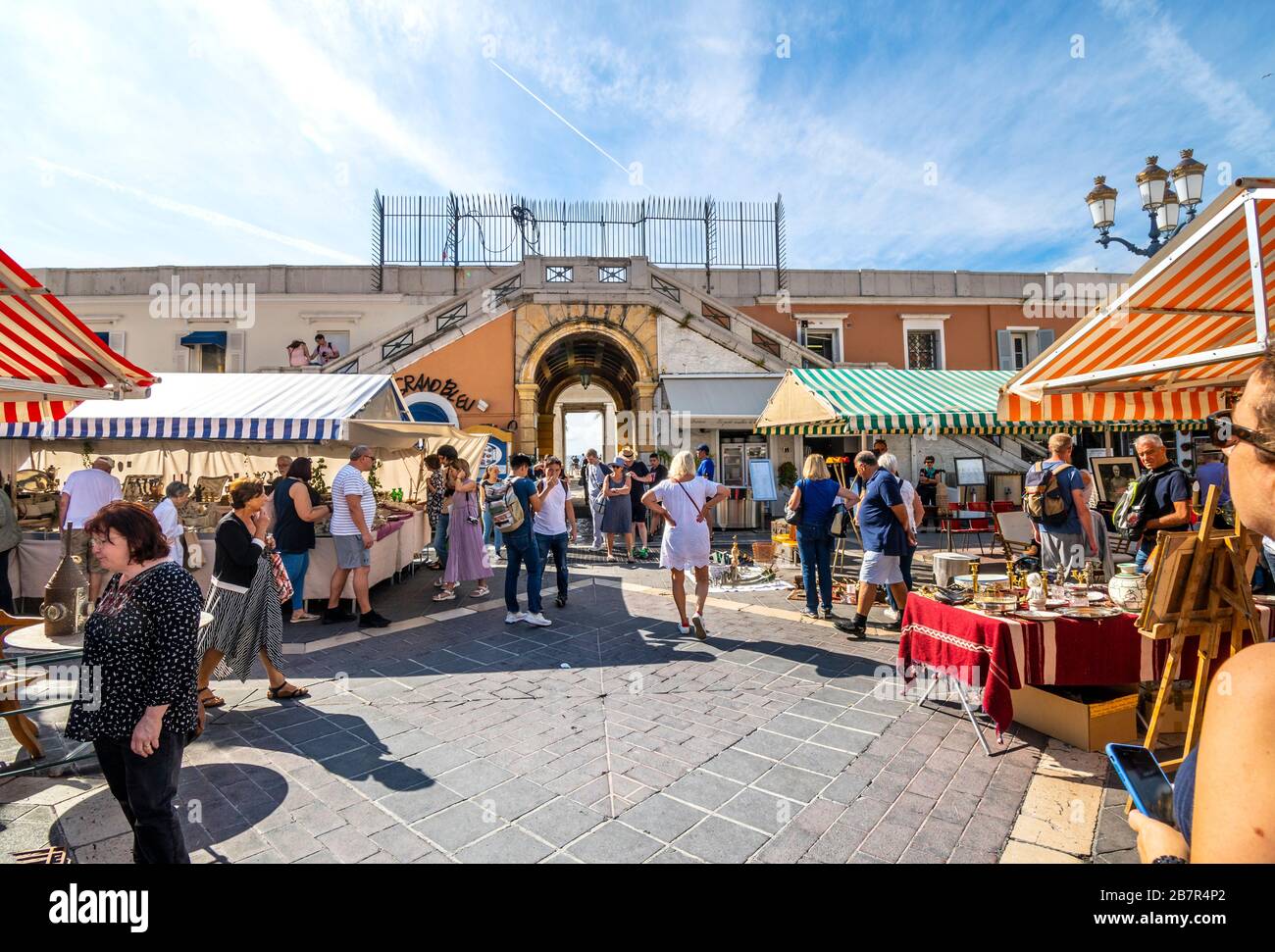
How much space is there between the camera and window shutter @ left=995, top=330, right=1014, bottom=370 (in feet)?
69.5

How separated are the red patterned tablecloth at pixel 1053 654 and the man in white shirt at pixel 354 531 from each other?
593 centimetres

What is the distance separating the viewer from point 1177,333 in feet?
16.1

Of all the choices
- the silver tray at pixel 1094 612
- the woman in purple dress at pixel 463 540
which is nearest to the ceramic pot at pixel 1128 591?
the silver tray at pixel 1094 612

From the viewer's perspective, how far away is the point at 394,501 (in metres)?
12.1

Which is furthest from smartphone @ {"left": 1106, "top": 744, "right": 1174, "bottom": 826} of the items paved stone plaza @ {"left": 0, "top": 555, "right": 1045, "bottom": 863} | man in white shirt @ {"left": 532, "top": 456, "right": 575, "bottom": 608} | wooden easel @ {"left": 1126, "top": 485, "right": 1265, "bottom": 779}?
man in white shirt @ {"left": 532, "top": 456, "right": 575, "bottom": 608}

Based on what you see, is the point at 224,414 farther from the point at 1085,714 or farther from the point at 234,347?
the point at 234,347

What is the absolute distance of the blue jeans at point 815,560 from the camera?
6770 mm

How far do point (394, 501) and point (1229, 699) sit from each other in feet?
41.0

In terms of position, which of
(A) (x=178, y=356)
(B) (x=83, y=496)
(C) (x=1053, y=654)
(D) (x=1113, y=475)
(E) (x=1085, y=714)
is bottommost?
(E) (x=1085, y=714)

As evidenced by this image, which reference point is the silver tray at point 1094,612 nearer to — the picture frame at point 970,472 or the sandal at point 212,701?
the sandal at point 212,701

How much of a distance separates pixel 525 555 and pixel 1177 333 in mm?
6401

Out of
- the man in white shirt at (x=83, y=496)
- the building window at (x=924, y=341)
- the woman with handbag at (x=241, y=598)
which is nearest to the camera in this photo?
the woman with handbag at (x=241, y=598)

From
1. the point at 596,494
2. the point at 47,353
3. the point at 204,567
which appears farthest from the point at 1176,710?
the point at 596,494
